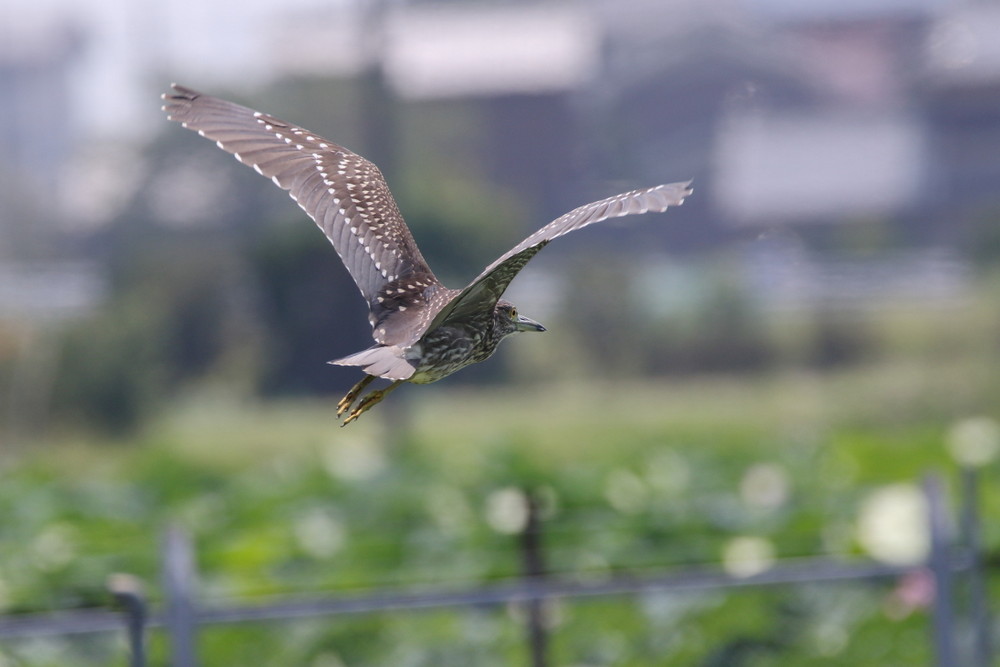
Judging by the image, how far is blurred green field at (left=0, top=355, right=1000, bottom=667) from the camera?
391 cm

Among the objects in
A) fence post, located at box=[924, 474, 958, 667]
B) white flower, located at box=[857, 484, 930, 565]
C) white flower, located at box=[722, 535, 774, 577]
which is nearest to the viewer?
fence post, located at box=[924, 474, 958, 667]

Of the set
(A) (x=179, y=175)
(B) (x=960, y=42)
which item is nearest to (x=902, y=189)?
(B) (x=960, y=42)

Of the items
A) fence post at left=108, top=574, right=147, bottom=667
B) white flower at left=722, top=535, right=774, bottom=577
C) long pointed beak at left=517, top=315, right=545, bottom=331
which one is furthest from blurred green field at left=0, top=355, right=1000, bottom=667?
long pointed beak at left=517, top=315, right=545, bottom=331

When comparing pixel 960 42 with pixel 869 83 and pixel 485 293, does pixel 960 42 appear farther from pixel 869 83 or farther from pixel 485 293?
pixel 485 293

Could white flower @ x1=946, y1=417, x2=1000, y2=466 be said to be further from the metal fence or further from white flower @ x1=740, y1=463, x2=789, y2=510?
the metal fence

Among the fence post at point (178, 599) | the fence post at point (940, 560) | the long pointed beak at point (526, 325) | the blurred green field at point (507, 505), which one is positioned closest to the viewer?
the long pointed beak at point (526, 325)

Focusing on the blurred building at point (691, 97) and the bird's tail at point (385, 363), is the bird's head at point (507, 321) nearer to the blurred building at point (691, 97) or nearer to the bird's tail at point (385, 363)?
the bird's tail at point (385, 363)

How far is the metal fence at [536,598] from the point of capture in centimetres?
317

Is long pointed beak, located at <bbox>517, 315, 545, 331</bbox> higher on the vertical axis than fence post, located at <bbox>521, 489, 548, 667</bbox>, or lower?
higher

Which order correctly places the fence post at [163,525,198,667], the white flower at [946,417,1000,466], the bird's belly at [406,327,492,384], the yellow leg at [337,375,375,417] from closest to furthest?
1. the bird's belly at [406,327,492,384]
2. the yellow leg at [337,375,375,417]
3. the fence post at [163,525,198,667]
4. the white flower at [946,417,1000,466]

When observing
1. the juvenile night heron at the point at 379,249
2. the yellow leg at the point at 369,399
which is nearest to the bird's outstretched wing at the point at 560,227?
the juvenile night heron at the point at 379,249

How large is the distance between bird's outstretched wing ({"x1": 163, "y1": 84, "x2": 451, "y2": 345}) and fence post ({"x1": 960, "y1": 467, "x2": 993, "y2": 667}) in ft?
6.43

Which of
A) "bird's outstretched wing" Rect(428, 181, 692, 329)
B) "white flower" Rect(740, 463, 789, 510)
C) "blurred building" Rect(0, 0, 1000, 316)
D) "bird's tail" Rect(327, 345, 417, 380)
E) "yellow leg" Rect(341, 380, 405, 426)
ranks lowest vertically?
"white flower" Rect(740, 463, 789, 510)

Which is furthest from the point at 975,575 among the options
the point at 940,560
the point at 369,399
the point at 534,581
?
the point at 369,399
